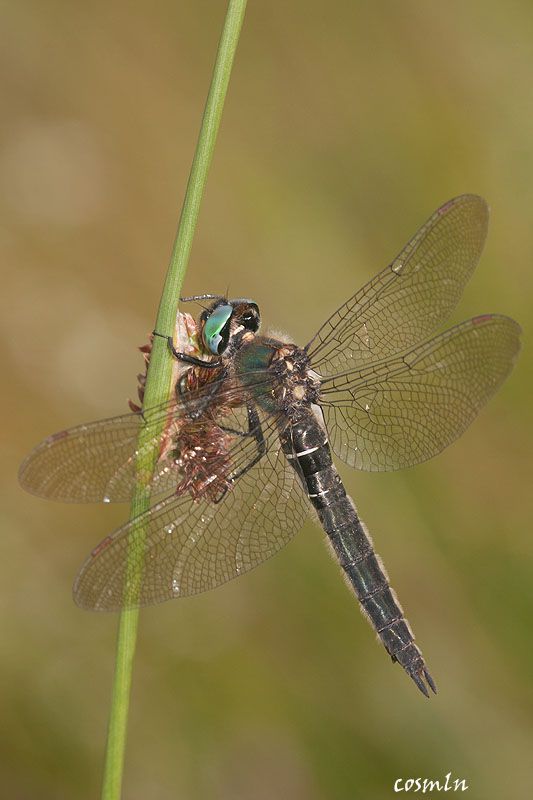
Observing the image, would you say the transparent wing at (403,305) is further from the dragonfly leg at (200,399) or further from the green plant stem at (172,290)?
the green plant stem at (172,290)

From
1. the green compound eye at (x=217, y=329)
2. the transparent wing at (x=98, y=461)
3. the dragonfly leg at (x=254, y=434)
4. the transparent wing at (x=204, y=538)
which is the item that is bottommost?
the transparent wing at (x=204, y=538)

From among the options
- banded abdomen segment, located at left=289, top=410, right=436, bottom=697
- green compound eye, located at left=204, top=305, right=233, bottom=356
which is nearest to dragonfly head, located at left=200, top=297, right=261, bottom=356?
green compound eye, located at left=204, top=305, right=233, bottom=356

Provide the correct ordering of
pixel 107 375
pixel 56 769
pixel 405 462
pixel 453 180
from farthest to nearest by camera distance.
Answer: pixel 453 180
pixel 107 375
pixel 56 769
pixel 405 462

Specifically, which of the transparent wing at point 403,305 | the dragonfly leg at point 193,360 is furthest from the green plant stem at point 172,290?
the transparent wing at point 403,305

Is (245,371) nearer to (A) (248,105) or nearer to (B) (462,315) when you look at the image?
(B) (462,315)

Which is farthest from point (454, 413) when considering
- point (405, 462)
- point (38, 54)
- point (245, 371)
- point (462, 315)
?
point (38, 54)

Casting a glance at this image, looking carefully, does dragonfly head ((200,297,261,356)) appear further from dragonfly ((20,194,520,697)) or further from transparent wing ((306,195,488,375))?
transparent wing ((306,195,488,375))

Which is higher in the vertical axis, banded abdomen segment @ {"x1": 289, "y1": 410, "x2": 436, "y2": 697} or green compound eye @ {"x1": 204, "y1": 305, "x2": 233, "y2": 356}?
green compound eye @ {"x1": 204, "y1": 305, "x2": 233, "y2": 356}
